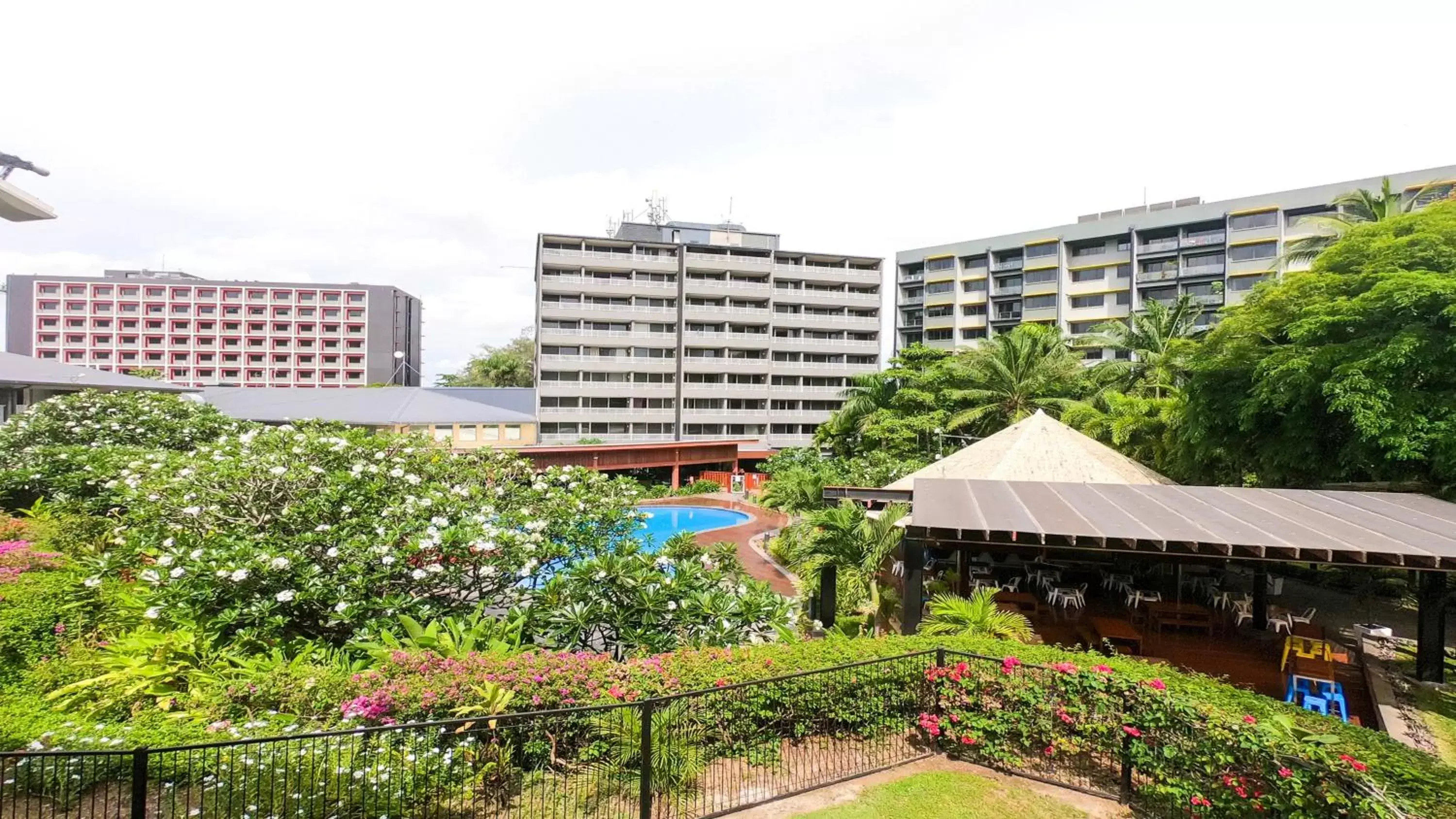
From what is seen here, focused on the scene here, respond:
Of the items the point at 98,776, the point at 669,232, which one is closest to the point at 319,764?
the point at 98,776

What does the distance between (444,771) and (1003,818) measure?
5.25 meters

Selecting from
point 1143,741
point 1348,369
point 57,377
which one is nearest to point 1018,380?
point 1348,369

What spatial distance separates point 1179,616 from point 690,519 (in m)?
22.0

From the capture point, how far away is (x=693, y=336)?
1940 inches

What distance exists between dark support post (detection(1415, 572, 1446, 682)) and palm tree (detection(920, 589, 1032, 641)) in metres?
5.69

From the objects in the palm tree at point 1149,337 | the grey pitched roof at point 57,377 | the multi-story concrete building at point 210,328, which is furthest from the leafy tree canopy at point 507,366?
the palm tree at point 1149,337

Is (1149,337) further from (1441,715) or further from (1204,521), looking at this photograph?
(1441,715)

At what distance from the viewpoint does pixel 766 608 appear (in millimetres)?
9234

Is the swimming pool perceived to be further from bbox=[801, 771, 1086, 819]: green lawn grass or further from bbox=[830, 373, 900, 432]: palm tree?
bbox=[801, 771, 1086, 819]: green lawn grass

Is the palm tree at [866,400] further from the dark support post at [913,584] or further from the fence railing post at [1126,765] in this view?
the fence railing post at [1126,765]

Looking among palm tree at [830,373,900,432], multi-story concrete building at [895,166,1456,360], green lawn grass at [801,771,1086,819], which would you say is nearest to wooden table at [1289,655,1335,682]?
green lawn grass at [801,771,1086,819]

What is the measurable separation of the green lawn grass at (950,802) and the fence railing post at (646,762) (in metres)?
1.49

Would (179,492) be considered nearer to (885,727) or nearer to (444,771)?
(444,771)

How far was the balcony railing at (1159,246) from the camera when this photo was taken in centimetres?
4834
